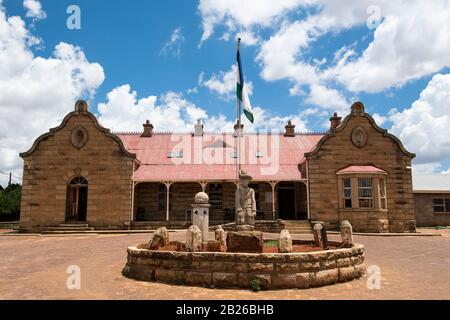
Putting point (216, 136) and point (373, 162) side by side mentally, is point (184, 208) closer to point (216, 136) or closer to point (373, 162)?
point (216, 136)

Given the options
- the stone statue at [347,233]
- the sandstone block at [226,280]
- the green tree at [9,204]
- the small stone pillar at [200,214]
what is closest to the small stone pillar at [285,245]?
the sandstone block at [226,280]

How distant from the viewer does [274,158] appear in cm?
2570

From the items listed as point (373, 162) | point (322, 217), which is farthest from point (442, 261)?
point (373, 162)

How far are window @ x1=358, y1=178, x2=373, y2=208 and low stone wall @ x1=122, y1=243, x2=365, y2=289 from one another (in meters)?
14.3

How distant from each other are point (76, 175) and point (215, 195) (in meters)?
9.27

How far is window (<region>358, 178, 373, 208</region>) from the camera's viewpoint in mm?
21453

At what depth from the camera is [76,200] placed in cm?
2530

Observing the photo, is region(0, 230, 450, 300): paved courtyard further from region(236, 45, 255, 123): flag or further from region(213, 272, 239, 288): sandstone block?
region(236, 45, 255, 123): flag

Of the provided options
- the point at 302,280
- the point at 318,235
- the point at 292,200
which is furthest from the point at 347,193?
the point at 302,280

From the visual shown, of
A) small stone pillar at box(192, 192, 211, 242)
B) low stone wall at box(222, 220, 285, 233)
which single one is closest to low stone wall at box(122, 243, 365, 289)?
small stone pillar at box(192, 192, 211, 242)

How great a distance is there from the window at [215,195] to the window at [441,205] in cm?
1700

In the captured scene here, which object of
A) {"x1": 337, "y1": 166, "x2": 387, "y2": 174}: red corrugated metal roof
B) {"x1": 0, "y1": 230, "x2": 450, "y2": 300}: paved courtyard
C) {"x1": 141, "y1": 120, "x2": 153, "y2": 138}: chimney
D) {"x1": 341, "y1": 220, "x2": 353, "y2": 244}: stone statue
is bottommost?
{"x1": 0, "y1": 230, "x2": 450, "y2": 300}: paved courtyard

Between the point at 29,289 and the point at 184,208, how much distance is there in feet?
54.5

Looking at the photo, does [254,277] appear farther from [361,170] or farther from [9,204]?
[9,204]
